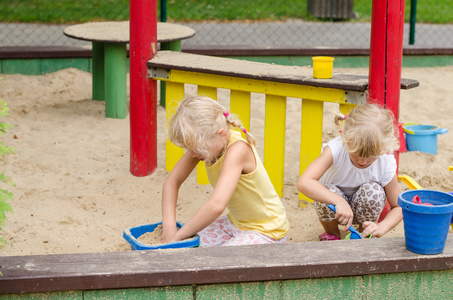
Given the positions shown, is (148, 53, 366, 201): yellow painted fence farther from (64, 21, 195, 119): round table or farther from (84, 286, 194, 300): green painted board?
(84, 286, 194, 300): green painted board

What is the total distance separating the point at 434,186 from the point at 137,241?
78.6 inches

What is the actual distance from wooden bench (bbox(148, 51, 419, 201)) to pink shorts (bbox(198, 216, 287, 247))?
2.47 ft

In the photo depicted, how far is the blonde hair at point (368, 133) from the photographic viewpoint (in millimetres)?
2488

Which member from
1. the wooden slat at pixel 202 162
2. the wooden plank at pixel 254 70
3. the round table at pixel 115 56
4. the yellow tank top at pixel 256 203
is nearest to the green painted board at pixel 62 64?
the round table at pixel 115 56

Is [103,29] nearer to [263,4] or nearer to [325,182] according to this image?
[325,182]

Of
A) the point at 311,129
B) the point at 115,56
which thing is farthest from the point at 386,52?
the point at 115,56

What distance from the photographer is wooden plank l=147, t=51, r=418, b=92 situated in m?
3.08

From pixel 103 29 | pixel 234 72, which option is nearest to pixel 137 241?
pixel 234 72

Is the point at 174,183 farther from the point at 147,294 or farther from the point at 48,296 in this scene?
the point at 48,296

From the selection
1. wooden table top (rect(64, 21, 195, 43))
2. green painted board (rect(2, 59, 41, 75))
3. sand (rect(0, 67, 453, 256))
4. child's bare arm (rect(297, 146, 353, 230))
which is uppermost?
wooden table top (rect(64, 21, 195, 43))

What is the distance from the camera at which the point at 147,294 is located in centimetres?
206

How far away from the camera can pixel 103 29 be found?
16.6ft

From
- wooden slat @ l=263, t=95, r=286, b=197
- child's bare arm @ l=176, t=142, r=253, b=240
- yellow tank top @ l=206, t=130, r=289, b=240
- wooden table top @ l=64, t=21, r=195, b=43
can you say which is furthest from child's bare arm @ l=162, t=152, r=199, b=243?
wooden table top @ l=64, t=21, r=195, b=43

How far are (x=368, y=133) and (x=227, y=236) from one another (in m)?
0.75
